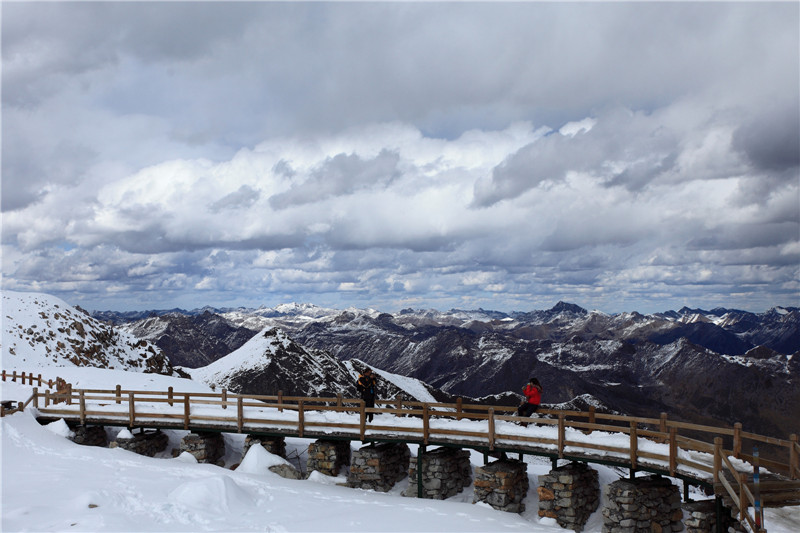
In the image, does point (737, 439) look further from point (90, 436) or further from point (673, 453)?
point (90, 436)

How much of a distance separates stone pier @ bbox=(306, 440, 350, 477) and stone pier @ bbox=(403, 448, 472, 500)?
10.8 ft

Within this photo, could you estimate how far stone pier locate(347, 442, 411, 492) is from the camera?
23.3 metres

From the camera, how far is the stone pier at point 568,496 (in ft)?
65.3

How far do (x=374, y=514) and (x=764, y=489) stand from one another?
11.6 m

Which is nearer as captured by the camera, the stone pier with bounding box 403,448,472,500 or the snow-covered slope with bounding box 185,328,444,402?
the stone pier with bounding box 403,448,472,500

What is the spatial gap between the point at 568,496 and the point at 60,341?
175 feet

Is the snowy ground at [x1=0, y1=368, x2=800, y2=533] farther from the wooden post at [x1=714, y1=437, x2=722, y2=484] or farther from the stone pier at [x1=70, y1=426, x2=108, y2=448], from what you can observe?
the wooden post at [x1=714, y1=437, x2=722, y2=484]

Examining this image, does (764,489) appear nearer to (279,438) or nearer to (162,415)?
(279,438)

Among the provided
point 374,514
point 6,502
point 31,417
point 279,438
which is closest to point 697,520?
point 374,514

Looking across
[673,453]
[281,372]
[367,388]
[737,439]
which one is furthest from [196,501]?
[281,372]

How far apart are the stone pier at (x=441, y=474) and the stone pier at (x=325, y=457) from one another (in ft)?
10.8

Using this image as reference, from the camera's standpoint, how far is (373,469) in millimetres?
23422

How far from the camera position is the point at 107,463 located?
21203 millimetres

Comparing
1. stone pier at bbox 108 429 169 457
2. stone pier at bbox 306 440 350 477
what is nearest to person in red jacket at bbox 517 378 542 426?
stone pier at bbox 306 440 350 477
